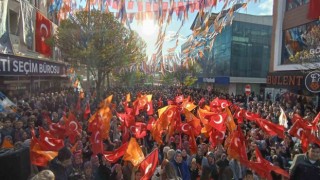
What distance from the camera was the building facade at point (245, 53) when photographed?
154 feet

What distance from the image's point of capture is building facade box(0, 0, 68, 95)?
17.9 meters

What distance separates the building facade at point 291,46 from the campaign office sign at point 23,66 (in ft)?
51.0

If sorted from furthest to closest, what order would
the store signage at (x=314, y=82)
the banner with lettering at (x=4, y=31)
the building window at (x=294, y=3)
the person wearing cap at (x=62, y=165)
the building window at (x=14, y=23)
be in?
the building window at (x=294, y=3), the building window at (x=14, y=23), the banner with lettering at (x=4, y=31), the store signage at (x=314, y=82), the person wearing cap at (x=62, y=165)

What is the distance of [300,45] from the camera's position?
2595cm

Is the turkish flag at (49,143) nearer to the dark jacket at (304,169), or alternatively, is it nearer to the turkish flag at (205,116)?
the dark jacket at (304,169)

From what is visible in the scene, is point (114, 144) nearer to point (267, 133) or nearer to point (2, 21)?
point (267, 133)

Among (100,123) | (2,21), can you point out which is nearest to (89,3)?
(2,21)

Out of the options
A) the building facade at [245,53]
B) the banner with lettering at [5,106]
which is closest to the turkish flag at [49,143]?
the banner with lettering at [5,106]

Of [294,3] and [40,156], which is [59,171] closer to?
[40,156]

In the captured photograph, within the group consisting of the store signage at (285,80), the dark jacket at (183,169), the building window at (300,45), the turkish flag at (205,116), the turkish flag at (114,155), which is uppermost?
the building window at (300,45)

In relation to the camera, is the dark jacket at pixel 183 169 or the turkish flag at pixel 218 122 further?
the turkish flag at pixel 218 122

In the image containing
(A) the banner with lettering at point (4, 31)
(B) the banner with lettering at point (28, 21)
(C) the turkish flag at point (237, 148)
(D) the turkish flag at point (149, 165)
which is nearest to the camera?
(D) the turkish flag at point (149, 165)

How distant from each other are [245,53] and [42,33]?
29313mm

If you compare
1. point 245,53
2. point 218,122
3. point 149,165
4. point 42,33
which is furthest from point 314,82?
point 245,53
